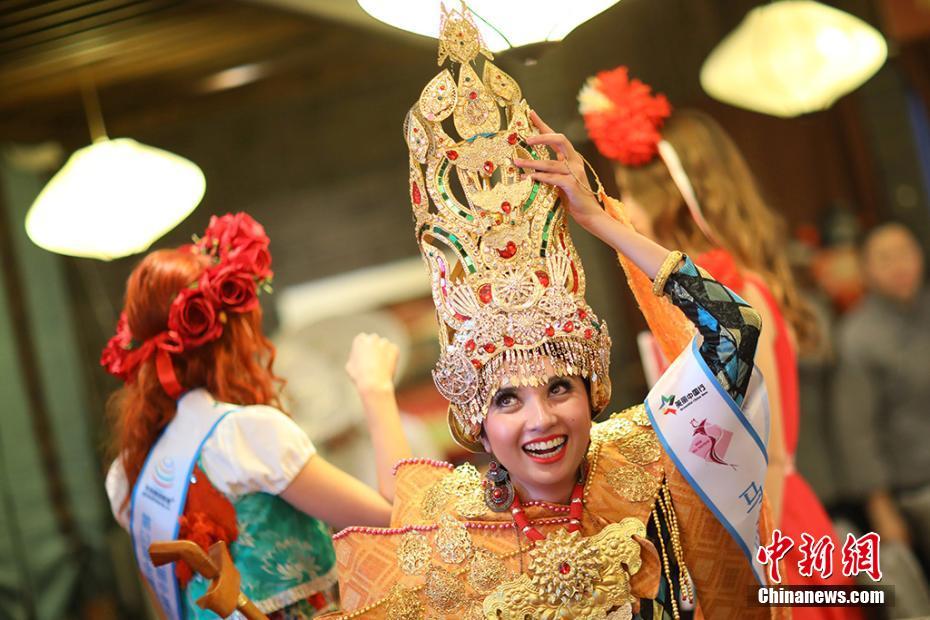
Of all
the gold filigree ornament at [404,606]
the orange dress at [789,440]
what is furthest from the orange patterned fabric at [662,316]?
the orange dress at [789,440]

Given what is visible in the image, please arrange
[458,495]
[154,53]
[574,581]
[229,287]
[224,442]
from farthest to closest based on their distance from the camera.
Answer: [154,53], [229,287], [224,442], [458,495], [574,581]

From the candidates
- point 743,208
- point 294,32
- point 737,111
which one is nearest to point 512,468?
point 743,208

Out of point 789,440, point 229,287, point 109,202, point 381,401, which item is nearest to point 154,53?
point 109,202

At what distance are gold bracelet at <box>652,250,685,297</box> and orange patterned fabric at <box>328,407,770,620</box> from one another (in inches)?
12.7

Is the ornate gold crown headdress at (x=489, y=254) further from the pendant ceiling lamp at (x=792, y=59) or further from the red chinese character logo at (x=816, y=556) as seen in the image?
the pendant ceiling lamp at (x=792, y=59)

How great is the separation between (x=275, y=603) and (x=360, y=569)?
555 mm

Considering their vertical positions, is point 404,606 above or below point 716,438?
below

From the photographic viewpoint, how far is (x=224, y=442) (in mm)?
2559

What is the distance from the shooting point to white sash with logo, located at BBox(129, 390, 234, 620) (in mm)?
2586

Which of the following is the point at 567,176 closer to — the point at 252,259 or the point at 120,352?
the point at 252,259

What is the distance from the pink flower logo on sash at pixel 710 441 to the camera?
192cm

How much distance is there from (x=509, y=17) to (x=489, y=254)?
845mm

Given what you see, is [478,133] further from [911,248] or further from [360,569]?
[911,248]

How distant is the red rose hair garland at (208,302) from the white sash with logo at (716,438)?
3.76 ft
